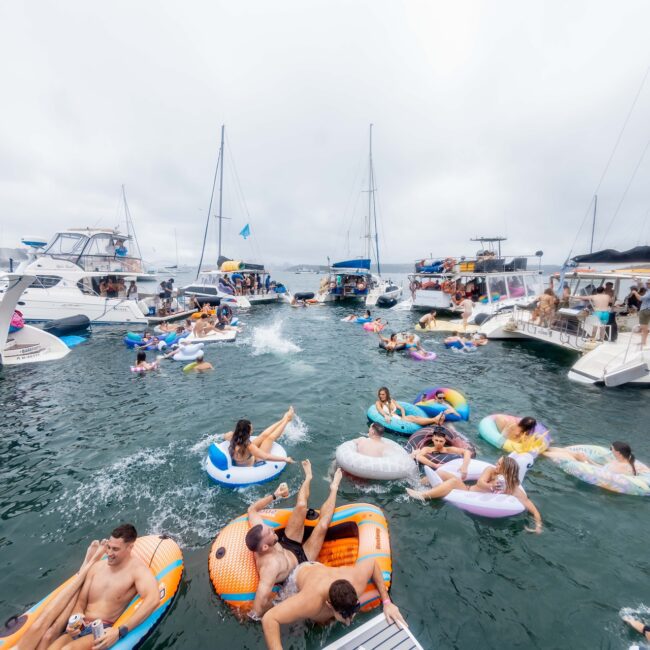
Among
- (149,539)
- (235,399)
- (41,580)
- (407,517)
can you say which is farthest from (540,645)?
(235,399)

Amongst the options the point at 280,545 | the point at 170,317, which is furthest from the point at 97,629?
the point at 170,317

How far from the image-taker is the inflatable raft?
335 cm

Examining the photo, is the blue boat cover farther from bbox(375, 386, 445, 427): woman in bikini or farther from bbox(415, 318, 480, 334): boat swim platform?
bbox(375, 386, 445, 427): woman in bikini

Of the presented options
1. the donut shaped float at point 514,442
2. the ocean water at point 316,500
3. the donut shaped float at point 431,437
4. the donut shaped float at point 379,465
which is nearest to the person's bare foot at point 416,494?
the ocean water at point 316,500

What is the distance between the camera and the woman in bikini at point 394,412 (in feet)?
27.9

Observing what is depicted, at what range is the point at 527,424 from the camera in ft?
24.2

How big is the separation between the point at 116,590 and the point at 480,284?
27528 mm

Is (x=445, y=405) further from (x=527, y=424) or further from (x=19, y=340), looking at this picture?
(x=19, y=340)

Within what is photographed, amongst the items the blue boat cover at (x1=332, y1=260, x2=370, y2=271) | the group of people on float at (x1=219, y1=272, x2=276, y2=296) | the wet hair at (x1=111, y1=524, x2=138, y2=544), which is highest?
the blue boat cover at (x1=332, y1=260, x2=370, y2=271)

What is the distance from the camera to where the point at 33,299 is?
20219 mm

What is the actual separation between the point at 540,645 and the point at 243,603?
3.50 m

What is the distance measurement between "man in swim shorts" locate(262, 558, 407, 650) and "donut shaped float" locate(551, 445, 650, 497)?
5.11 m

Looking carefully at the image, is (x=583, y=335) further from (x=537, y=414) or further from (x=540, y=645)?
(x=540, y=645)

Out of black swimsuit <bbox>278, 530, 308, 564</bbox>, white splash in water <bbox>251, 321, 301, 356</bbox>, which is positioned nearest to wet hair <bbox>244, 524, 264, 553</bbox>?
black swimsuit <bbox>278, 530, 308, 564</bbox>
